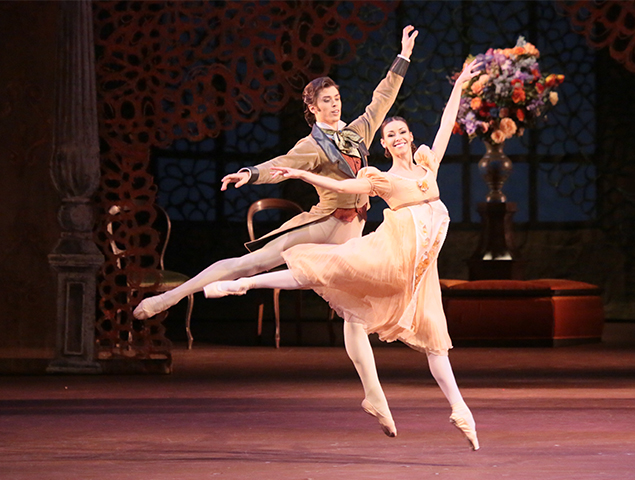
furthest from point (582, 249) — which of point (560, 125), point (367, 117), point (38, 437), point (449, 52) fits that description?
point (38, 437)

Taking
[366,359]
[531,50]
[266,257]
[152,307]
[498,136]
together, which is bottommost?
[366,359]

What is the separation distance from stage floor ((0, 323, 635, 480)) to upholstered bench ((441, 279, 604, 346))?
0.61 metres

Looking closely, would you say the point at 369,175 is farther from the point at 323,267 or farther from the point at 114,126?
the point at 114,126

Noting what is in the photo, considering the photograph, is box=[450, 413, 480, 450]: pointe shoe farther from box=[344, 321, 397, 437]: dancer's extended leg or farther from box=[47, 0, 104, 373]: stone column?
box=[47, 0, 104, 373]: stone column

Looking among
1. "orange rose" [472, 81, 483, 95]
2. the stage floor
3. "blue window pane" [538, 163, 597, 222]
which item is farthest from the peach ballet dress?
"blue window pane" [538, 163, 597, 222]

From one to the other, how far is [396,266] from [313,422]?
112 cm

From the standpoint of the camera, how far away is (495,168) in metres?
8.00

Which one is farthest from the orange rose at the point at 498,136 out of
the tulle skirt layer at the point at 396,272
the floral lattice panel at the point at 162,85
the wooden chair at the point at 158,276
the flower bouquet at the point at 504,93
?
the tulle skirt layer at the point at 396,272

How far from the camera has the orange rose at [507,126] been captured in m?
7.74

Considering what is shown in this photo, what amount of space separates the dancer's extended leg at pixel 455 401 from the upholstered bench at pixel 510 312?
367 centimetres

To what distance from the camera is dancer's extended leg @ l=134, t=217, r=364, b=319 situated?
169 inches

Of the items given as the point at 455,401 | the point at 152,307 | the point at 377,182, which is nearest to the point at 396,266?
the point at 377,182

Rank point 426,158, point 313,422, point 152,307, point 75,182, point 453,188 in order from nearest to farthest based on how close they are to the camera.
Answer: point 426,158 < point 152,307 < point 313,422 < point 75,182 < point 453,188

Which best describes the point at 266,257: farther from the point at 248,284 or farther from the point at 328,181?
the point at 328,181
